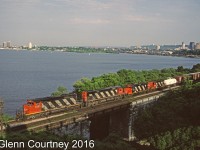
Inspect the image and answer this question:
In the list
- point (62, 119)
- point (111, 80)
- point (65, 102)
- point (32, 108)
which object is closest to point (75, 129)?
point (62, 119)

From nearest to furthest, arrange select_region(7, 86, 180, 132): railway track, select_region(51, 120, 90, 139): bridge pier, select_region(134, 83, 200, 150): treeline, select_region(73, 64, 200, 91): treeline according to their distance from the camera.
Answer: select_region(7, 86, 180, 132): railway track, select_region(51, 120, 90, 139): bridge pier, select_region(134, 83, 200, 150): treeline, select_region(73, 64, 200, 91): treeline

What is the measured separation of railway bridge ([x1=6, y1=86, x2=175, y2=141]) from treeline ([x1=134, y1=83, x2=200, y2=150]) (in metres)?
1.35

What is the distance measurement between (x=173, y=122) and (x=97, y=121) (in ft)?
33.3

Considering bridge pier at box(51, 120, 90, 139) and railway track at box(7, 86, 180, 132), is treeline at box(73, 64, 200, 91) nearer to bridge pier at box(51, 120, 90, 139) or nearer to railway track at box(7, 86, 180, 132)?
railway track at box(7, 86, 180, 132)

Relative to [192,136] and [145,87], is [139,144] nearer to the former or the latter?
[192,136]

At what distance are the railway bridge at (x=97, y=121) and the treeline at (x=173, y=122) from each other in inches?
53.2

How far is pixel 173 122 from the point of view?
137 feet

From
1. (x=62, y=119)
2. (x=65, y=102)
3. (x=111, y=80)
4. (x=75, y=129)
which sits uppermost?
(x=65, y=102)

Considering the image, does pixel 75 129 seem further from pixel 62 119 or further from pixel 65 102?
pixel 65 102

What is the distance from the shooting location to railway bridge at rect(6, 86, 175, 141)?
2716 centimetres

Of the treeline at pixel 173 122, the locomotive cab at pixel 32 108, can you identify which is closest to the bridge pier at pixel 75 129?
the locomotive cab at pixel 32 108

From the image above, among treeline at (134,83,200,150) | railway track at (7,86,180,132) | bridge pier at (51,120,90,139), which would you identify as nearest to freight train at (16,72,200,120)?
railway track at (7,86,180,132)

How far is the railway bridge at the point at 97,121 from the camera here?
27.2 m

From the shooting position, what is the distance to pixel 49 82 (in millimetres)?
118062
